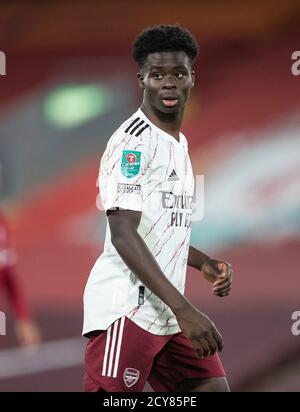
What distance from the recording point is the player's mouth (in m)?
2.53

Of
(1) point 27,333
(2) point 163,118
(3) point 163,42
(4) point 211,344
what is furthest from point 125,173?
(1) point 27,333

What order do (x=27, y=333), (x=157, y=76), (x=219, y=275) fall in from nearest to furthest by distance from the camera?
(x=157, y=76), (x=219, y=275), (x=27, y=333)

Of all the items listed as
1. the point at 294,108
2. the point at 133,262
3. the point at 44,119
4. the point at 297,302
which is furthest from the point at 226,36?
the point at 133,262

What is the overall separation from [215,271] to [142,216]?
35 cm

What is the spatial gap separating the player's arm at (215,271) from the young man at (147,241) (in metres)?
0.01

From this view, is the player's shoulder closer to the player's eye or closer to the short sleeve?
the short sleeve

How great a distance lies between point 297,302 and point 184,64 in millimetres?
2617

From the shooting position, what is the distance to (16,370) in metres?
4.71

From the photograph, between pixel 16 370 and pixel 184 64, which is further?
pixel 16 370

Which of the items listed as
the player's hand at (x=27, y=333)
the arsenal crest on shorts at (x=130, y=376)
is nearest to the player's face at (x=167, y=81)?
the arsenal crest on shorts at (x=130, y=376)

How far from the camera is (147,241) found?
8.23ft

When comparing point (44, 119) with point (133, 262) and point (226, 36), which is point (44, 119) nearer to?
point (226, 36)

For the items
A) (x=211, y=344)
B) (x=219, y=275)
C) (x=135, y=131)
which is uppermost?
(x=135, y=131)

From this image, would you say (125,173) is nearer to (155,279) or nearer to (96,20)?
(155,279)
